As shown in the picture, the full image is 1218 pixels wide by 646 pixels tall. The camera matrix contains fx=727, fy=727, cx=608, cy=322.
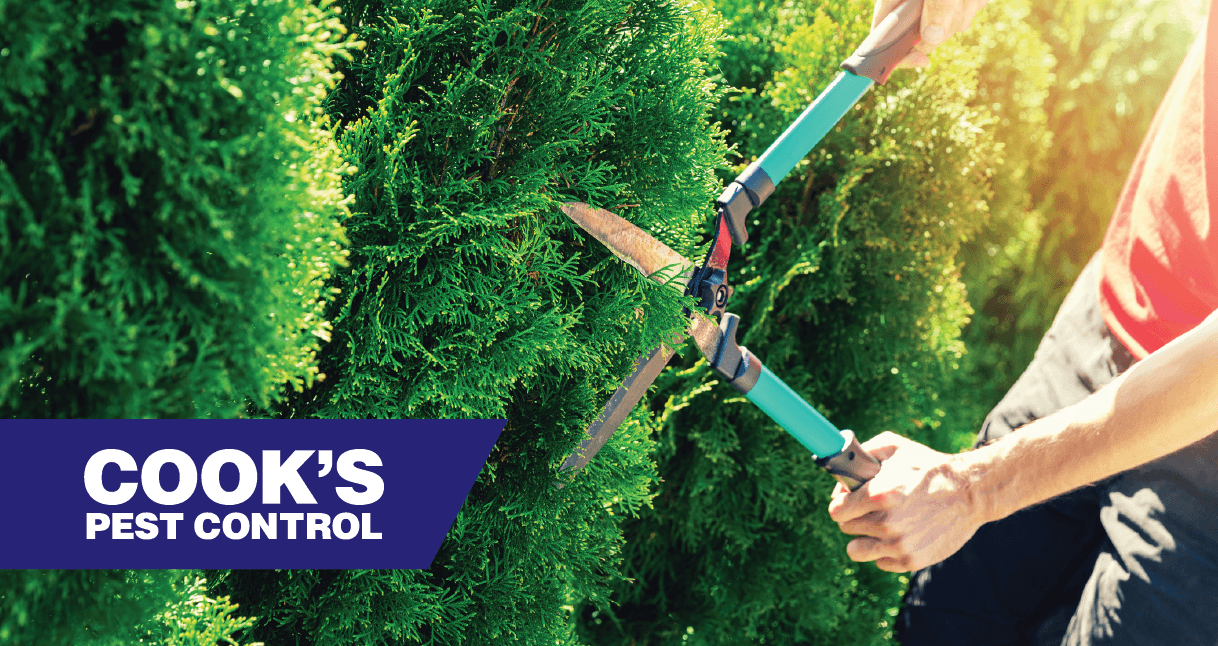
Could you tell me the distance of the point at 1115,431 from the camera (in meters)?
1.60

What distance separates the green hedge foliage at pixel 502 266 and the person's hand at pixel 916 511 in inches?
23.2

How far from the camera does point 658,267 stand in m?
1.69

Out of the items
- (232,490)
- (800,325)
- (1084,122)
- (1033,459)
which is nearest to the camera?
(232,490)

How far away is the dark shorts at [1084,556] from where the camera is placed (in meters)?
1.87

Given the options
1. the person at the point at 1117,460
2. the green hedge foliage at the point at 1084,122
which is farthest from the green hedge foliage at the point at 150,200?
the green hedge foliage at the point at 1084,122

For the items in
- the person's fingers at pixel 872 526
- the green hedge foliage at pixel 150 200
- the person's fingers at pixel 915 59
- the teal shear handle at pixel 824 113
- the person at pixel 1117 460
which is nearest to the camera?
the green hedge foliage at pixel 150 200

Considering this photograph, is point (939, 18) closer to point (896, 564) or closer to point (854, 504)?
point (854, 504)

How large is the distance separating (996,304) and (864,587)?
334 centimetres

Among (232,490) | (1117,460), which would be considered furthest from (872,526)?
(232,490)

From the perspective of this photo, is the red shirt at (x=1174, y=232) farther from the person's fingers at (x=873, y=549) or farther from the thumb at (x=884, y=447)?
the person's fingers at (x=873, y=549)

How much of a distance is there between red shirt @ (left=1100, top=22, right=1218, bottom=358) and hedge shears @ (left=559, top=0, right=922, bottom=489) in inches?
31.9

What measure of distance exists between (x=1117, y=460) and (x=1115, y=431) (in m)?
0.07

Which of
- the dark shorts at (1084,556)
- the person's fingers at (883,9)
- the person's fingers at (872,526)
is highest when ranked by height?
the person's fingers at (883,9)

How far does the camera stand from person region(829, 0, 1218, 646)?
1.62 metres
